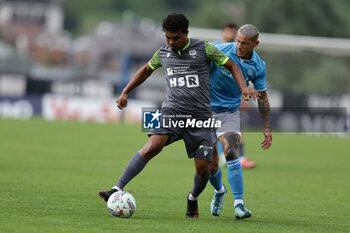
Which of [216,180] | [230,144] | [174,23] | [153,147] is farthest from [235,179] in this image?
[174,23]

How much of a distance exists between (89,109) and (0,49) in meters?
61.4

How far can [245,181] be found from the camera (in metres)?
12.3

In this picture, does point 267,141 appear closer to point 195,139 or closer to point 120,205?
point 195,139

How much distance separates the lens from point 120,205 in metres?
7.42

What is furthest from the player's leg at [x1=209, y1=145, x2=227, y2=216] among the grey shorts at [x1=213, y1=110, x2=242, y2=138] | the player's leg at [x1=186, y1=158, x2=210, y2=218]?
the grey shorts at [x1=213, y1=110, x2=242, y2=138]

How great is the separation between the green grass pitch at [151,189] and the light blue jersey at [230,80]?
4.52 ft

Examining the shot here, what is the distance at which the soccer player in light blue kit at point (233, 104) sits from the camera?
26.6ft

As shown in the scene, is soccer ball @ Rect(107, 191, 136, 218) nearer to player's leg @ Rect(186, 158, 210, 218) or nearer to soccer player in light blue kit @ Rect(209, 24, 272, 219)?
player's leg @ Rect(186, 158, 210, 218)

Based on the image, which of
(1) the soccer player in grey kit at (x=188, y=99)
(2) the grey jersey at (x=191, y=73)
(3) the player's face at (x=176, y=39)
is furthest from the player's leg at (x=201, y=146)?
(3) the player's face at (x=176, y=39)

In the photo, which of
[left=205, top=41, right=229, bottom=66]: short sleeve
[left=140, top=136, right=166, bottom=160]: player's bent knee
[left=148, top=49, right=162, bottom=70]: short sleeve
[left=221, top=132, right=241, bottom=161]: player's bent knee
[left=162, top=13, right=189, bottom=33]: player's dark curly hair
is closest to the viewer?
[left=162, top=13, right=189, bottom=33]: player's dark curly hair

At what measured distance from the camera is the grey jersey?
7730 mm

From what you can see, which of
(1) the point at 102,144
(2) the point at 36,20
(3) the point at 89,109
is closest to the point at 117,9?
(2) the point at 36,20

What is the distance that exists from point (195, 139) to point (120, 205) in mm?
1133

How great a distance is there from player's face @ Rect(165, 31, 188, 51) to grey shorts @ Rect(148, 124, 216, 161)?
37.2 inches
